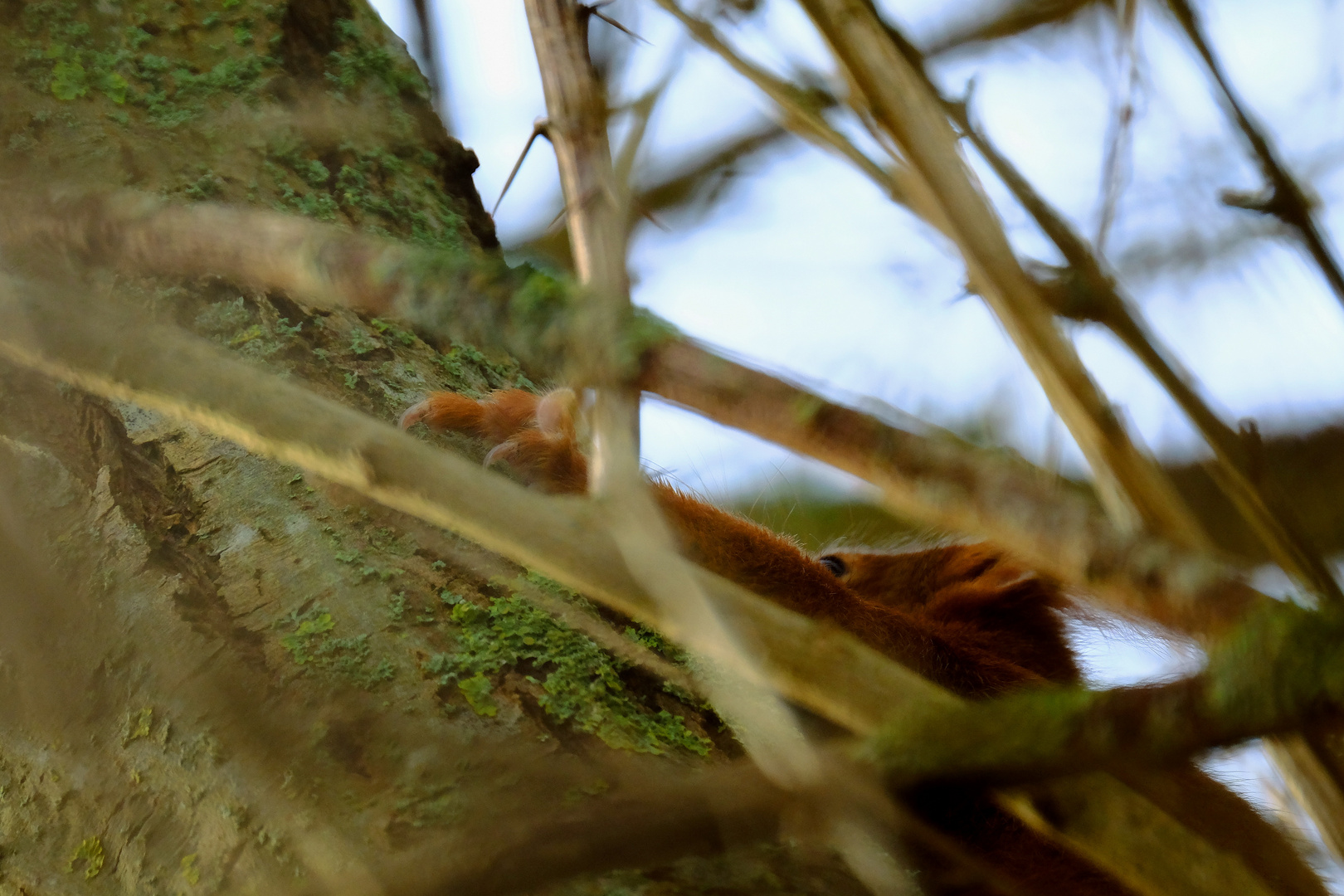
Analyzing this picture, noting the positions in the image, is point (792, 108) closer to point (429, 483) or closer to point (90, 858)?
point (429, 483)

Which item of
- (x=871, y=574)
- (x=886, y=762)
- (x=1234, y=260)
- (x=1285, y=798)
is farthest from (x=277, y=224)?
(x=1285, y=798)

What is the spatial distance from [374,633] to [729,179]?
1982mm

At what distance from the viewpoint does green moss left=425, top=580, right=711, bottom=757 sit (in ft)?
4.34

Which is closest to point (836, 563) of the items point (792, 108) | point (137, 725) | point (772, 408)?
point (792, 108)

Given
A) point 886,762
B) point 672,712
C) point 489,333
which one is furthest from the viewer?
point 672,712

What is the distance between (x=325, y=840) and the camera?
1070mm

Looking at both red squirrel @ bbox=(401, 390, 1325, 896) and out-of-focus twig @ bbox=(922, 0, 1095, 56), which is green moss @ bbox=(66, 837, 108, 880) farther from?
out-of-focus twig @ bbox=(922, 0, 1095, 56)

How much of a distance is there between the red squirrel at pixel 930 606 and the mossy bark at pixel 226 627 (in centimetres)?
19

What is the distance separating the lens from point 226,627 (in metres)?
1.32

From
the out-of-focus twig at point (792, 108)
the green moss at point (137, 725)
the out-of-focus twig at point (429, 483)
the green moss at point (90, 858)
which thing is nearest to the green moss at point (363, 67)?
the out-of-focus twig at point (792, 108)

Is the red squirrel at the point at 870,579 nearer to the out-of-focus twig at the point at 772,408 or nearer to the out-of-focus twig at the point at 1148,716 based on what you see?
the out-of-focus twig at the point at 772,408

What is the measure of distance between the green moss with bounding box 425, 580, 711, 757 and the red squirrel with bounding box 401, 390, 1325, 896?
414 mm

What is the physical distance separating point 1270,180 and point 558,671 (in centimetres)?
113

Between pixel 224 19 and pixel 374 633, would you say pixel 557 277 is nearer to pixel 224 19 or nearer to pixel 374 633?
pixel 374 633
